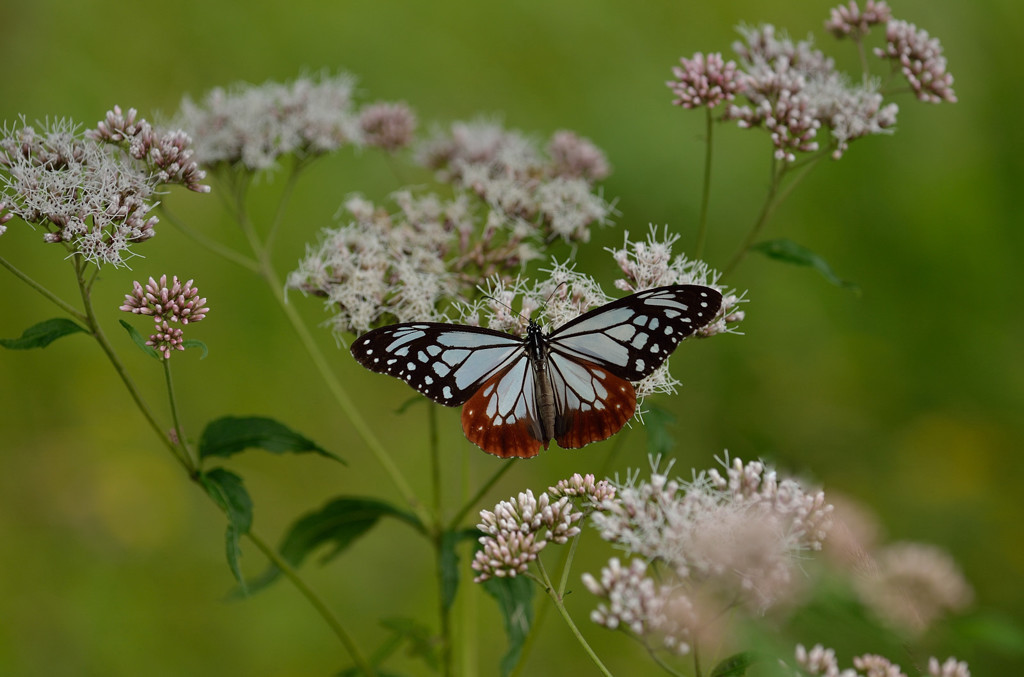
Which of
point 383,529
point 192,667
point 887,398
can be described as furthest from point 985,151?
point 192,667

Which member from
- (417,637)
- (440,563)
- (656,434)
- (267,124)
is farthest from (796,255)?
(267,124)

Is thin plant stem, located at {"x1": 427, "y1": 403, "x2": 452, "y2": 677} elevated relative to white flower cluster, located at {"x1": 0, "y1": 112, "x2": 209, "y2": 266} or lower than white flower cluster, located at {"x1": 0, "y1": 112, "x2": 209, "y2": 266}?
lower

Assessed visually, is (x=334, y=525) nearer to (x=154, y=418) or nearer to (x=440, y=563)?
(x=440, y=563)

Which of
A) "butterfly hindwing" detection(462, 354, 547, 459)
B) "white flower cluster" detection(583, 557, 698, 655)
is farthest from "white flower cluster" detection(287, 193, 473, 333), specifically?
"white flower cluster" detection(583, 557, 698, 655)

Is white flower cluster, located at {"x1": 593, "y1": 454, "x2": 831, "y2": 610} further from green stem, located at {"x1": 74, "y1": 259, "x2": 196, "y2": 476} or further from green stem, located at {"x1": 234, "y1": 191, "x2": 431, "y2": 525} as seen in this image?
green stem, located at {"x1": 74, "y1": 259, "x2": 196, "y2": 476}

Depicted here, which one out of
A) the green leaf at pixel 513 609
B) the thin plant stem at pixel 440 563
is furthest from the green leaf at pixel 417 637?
the green leaf at pixel 513 609

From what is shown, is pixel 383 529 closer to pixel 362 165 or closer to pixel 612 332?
pixel 362 165

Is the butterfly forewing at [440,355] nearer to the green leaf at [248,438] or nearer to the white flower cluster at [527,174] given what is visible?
the green leaf at [248,438]
